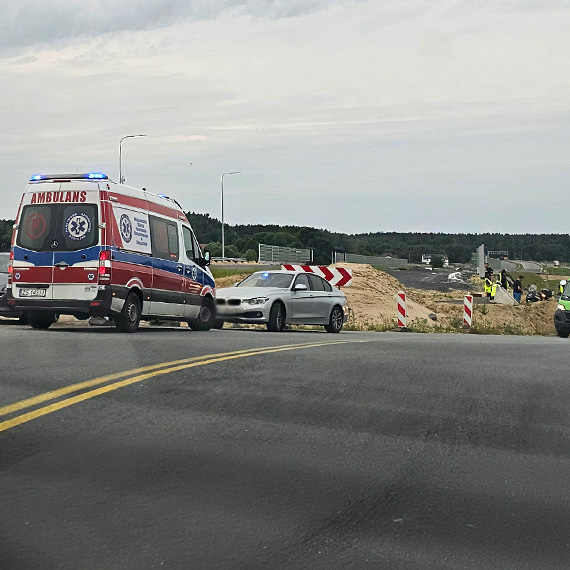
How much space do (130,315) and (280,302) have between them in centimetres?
482

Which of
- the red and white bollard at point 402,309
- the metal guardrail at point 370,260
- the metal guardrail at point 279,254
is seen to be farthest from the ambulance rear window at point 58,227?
the metal guardrail at point 370,260

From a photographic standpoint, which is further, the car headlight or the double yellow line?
the car headlight

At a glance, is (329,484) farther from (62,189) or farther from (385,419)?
(62,189)

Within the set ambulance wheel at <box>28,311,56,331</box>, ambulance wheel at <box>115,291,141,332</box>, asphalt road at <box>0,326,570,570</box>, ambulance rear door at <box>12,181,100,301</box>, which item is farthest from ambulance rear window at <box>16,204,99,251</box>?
asphalt road at <box>0,326,570,570</box>

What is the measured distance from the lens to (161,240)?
19.0 metres

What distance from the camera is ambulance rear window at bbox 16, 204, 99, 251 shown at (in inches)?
680

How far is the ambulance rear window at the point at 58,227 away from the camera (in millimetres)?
17266

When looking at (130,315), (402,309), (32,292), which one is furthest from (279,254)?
(32,292)

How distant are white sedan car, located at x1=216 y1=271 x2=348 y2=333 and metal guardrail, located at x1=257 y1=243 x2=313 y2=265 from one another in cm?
3894

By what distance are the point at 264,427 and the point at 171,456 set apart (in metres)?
1.16

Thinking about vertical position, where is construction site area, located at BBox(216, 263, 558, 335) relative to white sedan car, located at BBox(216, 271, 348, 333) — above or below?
below

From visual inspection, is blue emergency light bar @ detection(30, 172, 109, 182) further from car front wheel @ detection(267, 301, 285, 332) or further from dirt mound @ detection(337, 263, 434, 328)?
dirt mound @ detection(337, 263, 434, 328)

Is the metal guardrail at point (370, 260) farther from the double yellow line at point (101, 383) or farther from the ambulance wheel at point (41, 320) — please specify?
the double yellow line at point (101, 383)

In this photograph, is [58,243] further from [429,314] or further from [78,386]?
[429,314]
